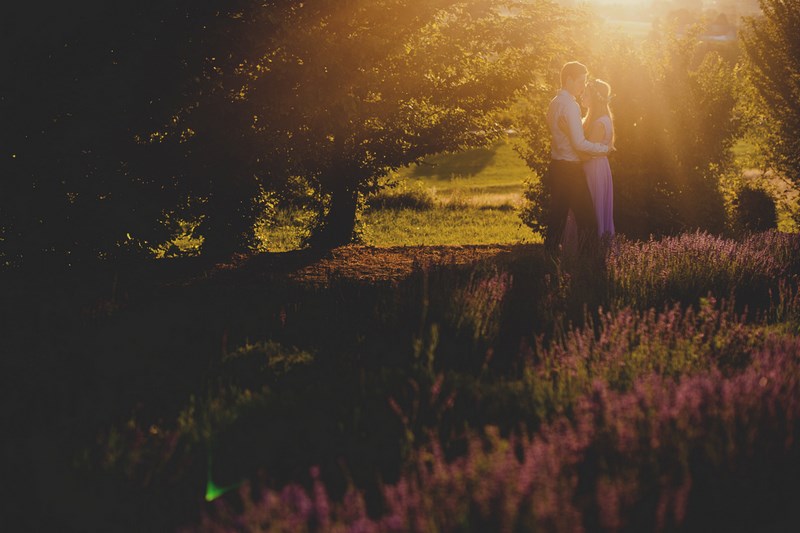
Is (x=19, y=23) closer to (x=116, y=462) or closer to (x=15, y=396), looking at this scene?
(x=15, y=396)

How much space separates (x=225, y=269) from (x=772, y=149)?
1110 centimetres

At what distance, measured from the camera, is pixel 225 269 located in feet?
23.9

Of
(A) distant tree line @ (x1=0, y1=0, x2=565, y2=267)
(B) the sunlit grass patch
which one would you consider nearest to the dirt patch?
(A) distant tree line @ (x1=0, y1=0, x2=565, y2=267)

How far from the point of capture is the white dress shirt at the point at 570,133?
7.54 metres

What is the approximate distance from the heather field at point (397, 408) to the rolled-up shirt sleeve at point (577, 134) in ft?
4.99

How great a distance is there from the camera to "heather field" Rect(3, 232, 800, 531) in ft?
9.74

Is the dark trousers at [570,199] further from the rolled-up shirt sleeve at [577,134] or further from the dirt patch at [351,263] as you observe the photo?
the dirt patch at [351,263]

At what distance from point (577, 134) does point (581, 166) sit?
457mm

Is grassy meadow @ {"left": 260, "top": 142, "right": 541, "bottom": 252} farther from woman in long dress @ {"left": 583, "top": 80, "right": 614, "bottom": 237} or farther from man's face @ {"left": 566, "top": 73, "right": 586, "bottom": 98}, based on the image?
man's face @ {"left": 566, "top": 73, "right": 586, "bottom": 98}

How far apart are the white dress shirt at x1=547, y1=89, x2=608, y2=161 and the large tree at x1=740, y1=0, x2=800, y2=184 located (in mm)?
7172

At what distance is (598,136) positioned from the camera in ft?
26.4

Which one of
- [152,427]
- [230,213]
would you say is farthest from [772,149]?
[152,427]

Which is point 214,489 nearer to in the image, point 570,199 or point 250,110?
point 250,110

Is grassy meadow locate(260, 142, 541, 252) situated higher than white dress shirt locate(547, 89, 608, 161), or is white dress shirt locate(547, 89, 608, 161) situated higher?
white dress shirt locate(547, 89, 608, 161)
